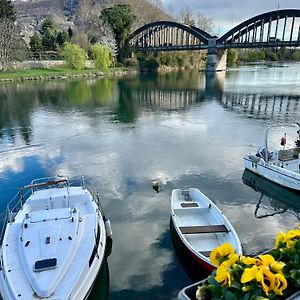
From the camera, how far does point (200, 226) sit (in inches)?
494

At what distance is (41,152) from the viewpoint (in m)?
25.9

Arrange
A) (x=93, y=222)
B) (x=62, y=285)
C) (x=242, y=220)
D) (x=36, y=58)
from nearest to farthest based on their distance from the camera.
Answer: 1. (x=62, y=285)
2. (x=93, y=222)
3. (x=242, y=220)
4. (x=36, y=58)

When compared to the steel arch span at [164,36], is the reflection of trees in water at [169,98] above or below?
below

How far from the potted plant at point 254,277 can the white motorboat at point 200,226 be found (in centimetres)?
603

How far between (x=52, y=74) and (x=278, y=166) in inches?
2974

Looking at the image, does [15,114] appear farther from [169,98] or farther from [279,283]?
[279,283]

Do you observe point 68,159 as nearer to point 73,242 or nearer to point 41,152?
point 41,152

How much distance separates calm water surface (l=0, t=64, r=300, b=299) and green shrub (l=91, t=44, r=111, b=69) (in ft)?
148

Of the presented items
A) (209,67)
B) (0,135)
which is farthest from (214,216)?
(209,67)

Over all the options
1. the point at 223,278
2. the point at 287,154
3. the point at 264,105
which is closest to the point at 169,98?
the point at 264,105

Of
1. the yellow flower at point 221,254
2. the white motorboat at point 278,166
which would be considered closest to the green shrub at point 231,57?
the white motorboat at point 278,166

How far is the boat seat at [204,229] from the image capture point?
12.2 m

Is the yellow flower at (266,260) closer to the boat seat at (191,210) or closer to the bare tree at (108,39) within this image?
the boat seat at (191,210)

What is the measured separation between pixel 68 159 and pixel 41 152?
3.29 m
